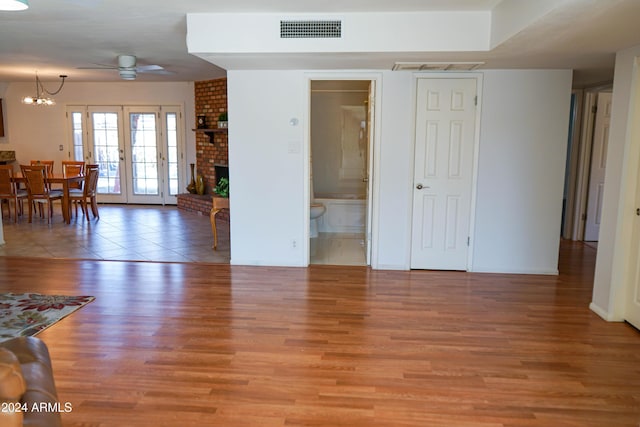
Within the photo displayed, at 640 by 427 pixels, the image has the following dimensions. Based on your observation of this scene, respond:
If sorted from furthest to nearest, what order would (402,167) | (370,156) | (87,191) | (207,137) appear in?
(207,137) → (87,191) → (370,156) → (402,167)

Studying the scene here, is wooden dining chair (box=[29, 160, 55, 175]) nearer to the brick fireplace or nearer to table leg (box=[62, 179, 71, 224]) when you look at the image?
table leg (box=[62, 179, 71, 224])

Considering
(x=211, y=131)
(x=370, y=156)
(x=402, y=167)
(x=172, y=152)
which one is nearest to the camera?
(x=402, y=167)

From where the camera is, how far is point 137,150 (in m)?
9.27

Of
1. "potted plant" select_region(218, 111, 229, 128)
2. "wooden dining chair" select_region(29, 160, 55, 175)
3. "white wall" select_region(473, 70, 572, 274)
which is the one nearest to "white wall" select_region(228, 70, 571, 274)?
"white wall" select_region(473, 70, 572, 274)

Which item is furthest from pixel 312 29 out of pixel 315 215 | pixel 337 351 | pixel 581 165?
pixel 581 165

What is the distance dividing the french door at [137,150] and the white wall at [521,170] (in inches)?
249

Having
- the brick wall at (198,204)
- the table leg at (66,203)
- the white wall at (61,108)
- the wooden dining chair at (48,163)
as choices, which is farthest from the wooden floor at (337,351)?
the white wall at (61,108)

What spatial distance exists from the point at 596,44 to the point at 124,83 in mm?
8254

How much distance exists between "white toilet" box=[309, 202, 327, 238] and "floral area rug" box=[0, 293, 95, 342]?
3.05 metres

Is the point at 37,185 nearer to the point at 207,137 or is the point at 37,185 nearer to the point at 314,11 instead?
the point at 207,137

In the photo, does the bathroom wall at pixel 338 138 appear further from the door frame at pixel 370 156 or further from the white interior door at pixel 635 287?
the white interior door at pixel 635 287

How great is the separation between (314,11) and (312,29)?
14 cm

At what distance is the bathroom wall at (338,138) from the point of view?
7418 millimetres

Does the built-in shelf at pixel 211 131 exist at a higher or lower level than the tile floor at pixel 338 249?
higher
